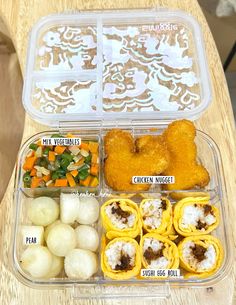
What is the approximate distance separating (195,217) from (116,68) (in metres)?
0.60

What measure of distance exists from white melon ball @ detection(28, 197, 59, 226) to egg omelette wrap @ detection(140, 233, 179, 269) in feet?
0.79

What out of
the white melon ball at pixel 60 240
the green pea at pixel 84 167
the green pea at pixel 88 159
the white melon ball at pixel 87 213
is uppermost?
the green pea at pixel 88 159

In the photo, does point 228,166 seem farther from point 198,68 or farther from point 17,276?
point 17,276

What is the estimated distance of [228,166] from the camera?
124cm

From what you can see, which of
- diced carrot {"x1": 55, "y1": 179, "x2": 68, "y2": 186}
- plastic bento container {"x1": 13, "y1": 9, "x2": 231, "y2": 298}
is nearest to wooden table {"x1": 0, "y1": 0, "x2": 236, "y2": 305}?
plastic bento container {"x1": 13, "y1": 9, "x2": 231, "y2": 298}

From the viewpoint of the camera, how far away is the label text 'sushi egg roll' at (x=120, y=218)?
110cm

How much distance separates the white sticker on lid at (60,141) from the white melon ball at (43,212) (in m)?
0.17

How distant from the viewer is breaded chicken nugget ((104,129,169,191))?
3.92ft

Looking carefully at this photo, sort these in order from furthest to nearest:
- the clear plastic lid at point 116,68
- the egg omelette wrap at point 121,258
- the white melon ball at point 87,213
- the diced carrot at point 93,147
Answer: the clear plastic lid at point 116,68
the diced carrot at point 93,147
the white melon ball at point 87,213
the egg omelette wrap at point 121,258

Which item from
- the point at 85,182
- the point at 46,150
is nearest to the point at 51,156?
the point at 46,150

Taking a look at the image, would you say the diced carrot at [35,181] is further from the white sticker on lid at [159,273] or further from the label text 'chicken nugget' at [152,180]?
the white sticker on lid at [159,273]

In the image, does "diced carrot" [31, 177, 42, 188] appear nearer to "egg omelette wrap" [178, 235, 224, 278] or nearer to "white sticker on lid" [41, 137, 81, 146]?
"white sticker on lid" [41, 137, 81, 146]

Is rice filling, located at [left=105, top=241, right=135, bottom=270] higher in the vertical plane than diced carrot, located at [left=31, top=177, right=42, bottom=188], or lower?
lower

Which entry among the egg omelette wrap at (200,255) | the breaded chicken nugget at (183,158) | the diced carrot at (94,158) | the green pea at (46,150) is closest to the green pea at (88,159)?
the diced carrot at (94,158)
